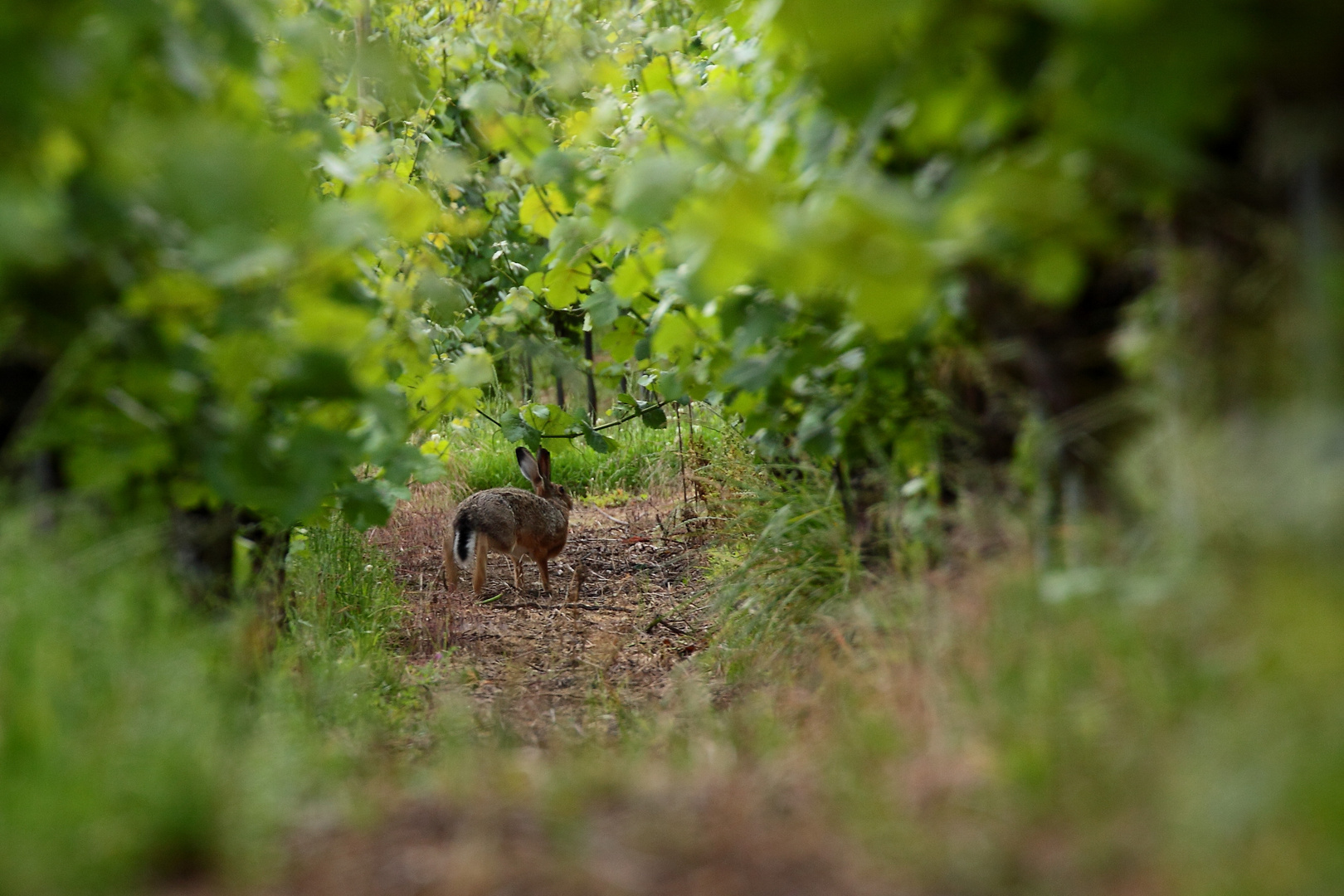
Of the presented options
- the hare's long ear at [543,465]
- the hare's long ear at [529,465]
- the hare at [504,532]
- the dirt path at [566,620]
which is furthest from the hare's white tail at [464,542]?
the hare's long ear at [543,465]

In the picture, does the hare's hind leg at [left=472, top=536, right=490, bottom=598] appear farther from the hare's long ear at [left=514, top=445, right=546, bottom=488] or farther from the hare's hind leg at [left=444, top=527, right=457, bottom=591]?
the hare's long ear at [left=514, top=445, right=546, bottom=488]

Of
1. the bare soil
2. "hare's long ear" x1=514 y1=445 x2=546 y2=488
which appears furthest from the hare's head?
the bare soil

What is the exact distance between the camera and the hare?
6.74 meters

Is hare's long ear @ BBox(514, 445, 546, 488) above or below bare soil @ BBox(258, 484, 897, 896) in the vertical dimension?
above

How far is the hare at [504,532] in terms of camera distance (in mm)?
6742

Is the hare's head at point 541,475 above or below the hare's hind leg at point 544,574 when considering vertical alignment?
above

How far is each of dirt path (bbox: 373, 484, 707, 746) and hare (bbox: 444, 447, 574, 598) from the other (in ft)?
0.60

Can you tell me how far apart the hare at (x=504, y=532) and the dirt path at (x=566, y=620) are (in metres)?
0.18

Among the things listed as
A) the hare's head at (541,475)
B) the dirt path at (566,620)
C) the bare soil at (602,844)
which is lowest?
the bare soil at (602,844)

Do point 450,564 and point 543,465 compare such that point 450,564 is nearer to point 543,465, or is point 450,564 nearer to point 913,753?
point 543,465

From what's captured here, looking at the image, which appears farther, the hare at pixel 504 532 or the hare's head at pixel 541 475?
the hare's head at pixel 541 475

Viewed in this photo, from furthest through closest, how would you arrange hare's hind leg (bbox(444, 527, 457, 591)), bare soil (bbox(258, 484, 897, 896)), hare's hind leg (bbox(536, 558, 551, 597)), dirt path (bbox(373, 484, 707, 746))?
hare's hind leg (bbox(536, 558, 551, 597)) → hare's hind leg (bbox(444, 527, 457, 591)) → dirt path (bbox(373, 484, 707, 746)) → bare soil (bbox(258, 484, 897, 896))

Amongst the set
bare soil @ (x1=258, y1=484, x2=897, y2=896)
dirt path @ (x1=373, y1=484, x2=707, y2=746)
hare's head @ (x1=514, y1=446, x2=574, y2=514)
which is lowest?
bare soil @ (x1=258, y1=484, x2=897, y2=896)

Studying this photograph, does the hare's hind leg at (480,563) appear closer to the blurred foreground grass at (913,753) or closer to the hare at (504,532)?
the hare at (504,532)
